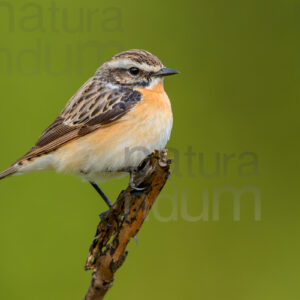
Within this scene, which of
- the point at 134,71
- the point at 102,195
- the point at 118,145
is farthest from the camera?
the point at 102,195

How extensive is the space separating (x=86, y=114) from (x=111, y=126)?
14.4 inches

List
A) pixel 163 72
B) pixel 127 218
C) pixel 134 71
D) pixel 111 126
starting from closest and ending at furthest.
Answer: pixel 127 218, pixel 111 126, pixel 163 72, pixel 134 71

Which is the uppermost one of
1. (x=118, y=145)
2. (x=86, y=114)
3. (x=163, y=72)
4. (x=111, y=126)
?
(x=163, y=72)

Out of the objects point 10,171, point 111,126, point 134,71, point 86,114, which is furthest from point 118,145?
point 10,171

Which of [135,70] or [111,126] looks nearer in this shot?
[111,126]

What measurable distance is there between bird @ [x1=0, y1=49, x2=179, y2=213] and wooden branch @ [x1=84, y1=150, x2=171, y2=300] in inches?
18.0

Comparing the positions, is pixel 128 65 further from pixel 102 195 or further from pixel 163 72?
pixel 102 195

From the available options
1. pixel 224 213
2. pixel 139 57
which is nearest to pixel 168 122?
pixel 139 57

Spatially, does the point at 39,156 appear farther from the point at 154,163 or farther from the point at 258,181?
the point at 258,181

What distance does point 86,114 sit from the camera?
635cm

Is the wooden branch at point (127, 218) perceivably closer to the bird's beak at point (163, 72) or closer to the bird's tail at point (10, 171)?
the bird's beak at point (163, 72)

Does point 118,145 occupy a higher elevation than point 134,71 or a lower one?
lower

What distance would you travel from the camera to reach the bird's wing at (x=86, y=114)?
622 cm

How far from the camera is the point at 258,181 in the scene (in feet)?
27.6
